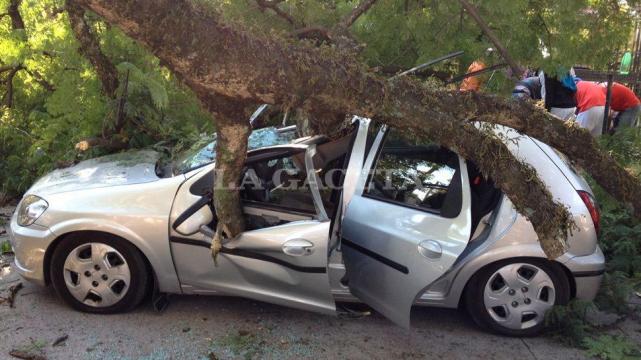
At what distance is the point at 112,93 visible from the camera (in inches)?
220

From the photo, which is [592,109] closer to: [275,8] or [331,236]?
[275,8]

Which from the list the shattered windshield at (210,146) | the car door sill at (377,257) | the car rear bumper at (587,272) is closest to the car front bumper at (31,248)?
the shattered windshield at (210,146)

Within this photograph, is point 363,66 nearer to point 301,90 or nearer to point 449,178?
point 301,90

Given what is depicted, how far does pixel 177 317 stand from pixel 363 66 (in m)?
2.21

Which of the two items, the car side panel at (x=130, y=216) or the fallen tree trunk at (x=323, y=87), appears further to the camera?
the car side panel at (x=130, y=216)

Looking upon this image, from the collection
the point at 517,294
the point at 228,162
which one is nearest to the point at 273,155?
the point at 228,162

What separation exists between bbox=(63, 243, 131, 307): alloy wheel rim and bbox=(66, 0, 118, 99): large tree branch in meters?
2.40

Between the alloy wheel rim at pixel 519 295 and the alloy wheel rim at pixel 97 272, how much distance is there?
2.54 metres

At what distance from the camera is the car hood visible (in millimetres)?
3758

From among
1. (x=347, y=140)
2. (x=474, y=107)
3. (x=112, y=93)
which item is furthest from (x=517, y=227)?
(x=112, y=93)

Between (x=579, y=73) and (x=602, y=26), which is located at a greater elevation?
(x=602, y=26)

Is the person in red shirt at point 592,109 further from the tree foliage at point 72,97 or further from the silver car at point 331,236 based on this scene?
the tree foliage at point 72,97

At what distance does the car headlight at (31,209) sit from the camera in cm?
365

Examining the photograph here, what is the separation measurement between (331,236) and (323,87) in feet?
3.76
